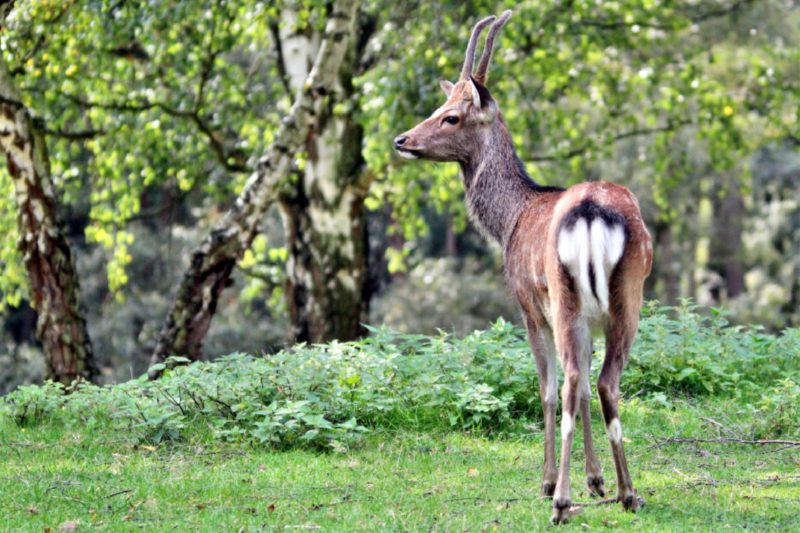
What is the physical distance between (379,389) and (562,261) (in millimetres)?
2463

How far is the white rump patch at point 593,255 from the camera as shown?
4344 millimetres

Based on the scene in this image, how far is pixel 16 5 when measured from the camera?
9.09m

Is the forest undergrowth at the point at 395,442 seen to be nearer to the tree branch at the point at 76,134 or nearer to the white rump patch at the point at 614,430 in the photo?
the white rump patch at the point at 614,430

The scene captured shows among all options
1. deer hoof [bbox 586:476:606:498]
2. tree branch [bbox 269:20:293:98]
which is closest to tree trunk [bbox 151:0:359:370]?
tree branch [bbox 269:20:293:98]

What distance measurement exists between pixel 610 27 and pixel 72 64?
23.7ft

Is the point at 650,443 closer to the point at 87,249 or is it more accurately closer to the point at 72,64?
the point at 72,64

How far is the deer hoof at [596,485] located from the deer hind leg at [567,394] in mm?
564

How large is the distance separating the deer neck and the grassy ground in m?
1.46

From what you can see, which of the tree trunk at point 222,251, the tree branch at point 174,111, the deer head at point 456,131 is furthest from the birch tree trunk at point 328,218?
the deer head at point 456,131

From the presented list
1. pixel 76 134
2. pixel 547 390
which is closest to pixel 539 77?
pixel 76 134

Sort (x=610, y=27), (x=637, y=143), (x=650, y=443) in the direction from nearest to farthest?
(x=650, y=443)
(x=610, y=27)
(x=637, y=143)

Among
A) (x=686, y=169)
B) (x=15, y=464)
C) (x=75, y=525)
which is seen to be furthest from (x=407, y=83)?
(x=75, y=525)

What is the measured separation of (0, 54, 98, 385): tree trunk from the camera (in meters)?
8.71

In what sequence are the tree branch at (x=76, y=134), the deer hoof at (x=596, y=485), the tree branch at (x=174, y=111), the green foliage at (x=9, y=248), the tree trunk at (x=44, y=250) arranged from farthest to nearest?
1. the green foliage at (x=9, y=248)
2. the tree branch at (x=76, y=134)
3. the tree branch at (x=174, y=111)
4. the tree trunk at (x=44, y=250)
5. the deer hoof at (x=596, y=485)
